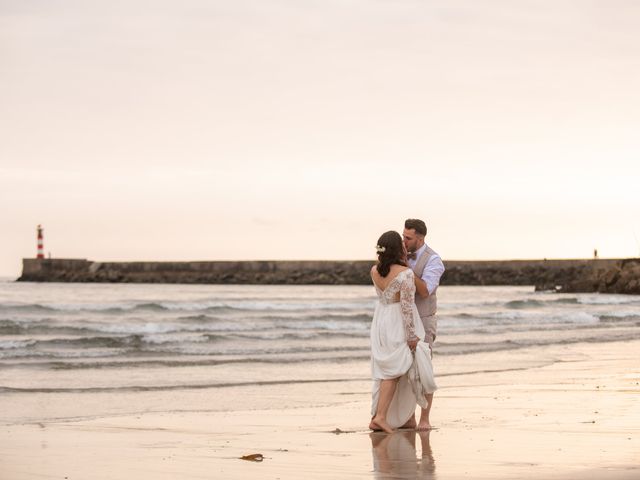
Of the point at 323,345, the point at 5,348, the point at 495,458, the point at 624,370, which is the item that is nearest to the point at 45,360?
the point at 5,348

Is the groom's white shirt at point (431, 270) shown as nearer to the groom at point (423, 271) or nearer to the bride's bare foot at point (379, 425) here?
the groom at point (423, 271)

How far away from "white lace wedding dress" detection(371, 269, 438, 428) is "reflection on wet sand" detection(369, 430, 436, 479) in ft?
1.23

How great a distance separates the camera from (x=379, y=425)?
8641mm

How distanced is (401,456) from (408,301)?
149 centimetres

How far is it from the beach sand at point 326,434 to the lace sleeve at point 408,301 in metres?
0.76

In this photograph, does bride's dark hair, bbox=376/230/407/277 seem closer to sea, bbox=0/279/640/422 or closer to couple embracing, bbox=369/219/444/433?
couple embracing, bbox=369/219/444/433

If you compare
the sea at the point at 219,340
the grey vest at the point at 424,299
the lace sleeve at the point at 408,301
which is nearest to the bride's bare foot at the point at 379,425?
the lace sleeve at the point at 408,301

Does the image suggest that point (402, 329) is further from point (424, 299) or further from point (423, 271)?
point (423, 271)

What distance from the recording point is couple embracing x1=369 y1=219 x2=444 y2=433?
8.62 metres

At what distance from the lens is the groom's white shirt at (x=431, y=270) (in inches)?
346

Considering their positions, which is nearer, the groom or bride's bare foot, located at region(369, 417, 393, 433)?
bride's bare foot, located at region(369, 417, 393, 433)

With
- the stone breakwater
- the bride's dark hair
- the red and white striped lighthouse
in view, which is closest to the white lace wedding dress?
the bride's dark hair

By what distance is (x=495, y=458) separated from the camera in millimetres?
7230

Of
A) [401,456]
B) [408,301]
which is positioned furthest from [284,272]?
[401,456]
